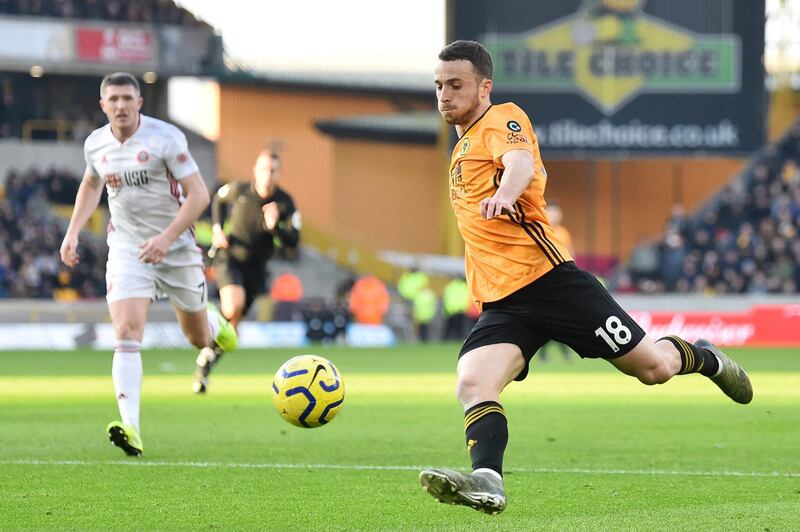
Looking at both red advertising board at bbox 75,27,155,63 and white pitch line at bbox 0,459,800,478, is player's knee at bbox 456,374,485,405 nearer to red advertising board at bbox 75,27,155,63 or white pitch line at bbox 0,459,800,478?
white pitch line at bbox 0,459,800,478

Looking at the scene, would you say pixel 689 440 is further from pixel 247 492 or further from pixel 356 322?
pixel 356 322

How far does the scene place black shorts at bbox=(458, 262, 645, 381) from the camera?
21.5 ft

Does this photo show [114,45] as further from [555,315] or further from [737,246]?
[555,315]

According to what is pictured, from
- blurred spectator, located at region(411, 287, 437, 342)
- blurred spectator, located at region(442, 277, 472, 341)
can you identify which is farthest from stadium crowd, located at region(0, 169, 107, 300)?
blurred spectator, located at region(442, 277, 472, 341)

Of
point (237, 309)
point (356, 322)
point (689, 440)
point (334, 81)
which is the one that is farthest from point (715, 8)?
point (689, 440)

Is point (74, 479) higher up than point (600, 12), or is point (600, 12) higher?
point (600, 12)

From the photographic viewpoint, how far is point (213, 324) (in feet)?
36.3

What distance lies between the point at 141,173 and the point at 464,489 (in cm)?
445

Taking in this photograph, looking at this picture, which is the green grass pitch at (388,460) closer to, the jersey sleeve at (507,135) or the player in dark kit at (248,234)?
the player in dark kit at (248,234)

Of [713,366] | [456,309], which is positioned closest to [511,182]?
[713,366]

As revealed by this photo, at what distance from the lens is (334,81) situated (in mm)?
46469

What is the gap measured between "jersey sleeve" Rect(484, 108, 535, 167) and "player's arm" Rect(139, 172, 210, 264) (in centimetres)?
322

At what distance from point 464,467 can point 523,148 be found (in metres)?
2.71

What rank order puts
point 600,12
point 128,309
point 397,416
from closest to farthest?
point 128,309, point 397,416, point 600,12
